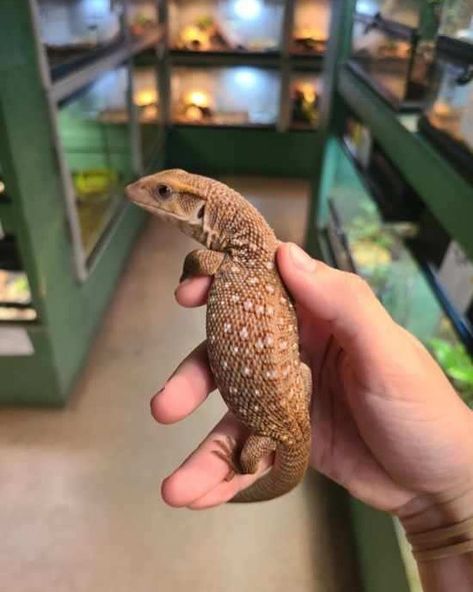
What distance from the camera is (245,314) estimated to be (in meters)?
1.08

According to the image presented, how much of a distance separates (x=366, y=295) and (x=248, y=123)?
5318 millimetres

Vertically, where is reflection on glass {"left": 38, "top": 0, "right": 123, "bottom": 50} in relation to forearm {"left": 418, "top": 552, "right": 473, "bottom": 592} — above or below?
above

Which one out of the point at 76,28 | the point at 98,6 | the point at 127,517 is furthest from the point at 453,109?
the point at 98,6

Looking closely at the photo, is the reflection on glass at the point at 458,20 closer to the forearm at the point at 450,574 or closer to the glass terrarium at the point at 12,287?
the forearm at the point at 450,574

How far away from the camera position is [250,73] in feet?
19.7

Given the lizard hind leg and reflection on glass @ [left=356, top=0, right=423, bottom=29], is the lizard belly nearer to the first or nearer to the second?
the lizard hind leg

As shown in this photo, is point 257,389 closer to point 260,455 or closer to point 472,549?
point 260,455

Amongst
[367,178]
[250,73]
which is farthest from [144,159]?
[367,178]

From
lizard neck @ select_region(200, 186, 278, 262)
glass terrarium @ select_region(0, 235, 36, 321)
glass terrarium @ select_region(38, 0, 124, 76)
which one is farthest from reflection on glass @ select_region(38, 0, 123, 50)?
lizard neck @ select_region(200, 186, 278, 262)

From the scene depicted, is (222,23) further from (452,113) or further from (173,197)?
(173,197)

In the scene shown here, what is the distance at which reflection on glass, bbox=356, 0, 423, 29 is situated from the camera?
84.6 inches

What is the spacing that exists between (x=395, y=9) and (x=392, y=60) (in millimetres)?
255

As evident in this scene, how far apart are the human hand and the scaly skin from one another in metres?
0.06

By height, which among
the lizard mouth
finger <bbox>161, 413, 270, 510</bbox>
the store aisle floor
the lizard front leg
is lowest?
the store aisle floor
